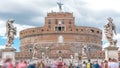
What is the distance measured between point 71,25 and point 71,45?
7.26m

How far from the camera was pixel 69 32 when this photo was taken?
106625 mm

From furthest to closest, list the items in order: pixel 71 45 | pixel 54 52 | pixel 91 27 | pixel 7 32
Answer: pixel 91 27 < pixel 71 45 < pixel 54 52 < pixel 7 32

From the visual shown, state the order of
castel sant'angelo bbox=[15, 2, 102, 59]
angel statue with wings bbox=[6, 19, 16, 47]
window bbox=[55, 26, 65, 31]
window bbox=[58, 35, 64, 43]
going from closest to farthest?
angel statue with wings bbox=[6, 19, 16, 47] → window bbox=[58, 35, 64, 43] → castel sant'angelo bbox=[15, 2, 102, 59] → window bbox=[55, 26, 65, 31]

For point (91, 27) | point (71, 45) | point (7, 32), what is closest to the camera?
point (7, 32)

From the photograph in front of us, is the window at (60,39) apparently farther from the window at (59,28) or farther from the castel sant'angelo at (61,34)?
the window at (59,28)

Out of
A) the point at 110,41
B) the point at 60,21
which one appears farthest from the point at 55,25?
the point at 110,41

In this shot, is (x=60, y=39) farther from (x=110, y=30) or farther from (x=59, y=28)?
(x=110, y=30)

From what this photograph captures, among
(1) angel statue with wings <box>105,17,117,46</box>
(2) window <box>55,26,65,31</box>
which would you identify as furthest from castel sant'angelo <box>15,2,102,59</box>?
(1) angel statue with wings <box>105,17,117,46</box>

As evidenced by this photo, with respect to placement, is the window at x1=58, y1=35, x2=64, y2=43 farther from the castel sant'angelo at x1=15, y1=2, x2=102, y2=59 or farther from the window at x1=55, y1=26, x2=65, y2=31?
the window at x1=55, y1=26, x2=65, y2=31

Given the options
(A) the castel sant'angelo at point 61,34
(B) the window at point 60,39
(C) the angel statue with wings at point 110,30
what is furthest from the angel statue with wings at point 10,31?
(B) the window at point 60,39

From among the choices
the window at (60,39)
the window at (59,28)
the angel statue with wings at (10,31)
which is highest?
the window at (59,28)

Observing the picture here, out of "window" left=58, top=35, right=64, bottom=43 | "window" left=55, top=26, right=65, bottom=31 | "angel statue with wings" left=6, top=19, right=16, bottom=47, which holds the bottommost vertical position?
"angel statue with wings" left=6, top=19, right=16, bottom=47

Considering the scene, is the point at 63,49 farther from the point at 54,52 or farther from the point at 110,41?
the point at 110,41

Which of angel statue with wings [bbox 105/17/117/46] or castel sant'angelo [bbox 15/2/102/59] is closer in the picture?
angel statue with wings [bbox 105/17/117/46]
